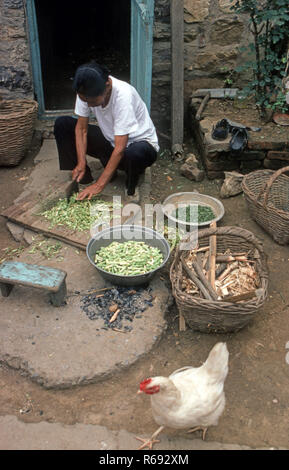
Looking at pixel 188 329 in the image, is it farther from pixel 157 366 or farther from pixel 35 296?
pixel 35 296

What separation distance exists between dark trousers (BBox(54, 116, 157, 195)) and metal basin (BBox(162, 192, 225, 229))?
419 mm

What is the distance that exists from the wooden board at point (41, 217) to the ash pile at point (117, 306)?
573 millimetres

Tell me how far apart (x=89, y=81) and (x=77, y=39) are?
23.4 feet

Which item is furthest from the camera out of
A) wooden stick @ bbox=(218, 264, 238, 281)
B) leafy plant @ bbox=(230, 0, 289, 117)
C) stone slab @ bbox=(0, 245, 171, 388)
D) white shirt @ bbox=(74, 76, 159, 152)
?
leafy plant @ bbox=(230, 0, 289, 117)

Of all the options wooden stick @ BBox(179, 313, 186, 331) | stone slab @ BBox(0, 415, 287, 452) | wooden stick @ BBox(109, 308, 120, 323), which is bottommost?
stone slab @ BBox(0, 415, 287, 452)

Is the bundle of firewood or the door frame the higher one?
the door frame

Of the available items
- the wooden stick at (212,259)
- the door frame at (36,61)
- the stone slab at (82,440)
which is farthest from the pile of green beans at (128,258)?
the door frame at (36,61)

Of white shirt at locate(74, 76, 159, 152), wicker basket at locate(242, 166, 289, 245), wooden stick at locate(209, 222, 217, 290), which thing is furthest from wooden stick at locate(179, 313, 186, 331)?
white shirt at locate(74, 76, 159, 152)

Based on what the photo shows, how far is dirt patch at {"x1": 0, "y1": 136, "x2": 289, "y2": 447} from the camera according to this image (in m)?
2.51

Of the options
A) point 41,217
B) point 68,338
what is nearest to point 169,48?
point 41,217

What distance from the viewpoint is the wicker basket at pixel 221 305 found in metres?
2.71

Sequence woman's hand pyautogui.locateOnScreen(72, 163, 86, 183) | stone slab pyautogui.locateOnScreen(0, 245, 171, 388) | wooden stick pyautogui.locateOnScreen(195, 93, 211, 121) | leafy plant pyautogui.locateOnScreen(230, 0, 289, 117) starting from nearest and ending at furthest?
stone slab pyautogui.locateOnScreen(0, 245, 171, 388)
woman's hand pyautogui.locateOnScreen(72, 163, 86, 183)
leafy plant pyautogui.locateOnScreen(230, 0, 289, 117)
wooden stick pyautogui.locateOnScreen(195, 93, 211, 121)

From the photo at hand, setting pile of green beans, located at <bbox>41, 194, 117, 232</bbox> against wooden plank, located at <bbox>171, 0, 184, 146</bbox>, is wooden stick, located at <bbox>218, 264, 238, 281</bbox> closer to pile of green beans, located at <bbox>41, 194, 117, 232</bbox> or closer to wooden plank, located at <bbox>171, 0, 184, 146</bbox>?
pile of green beans, located at <bbox>41, 194, 117, 232</bbox>

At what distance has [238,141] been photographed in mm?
4582
